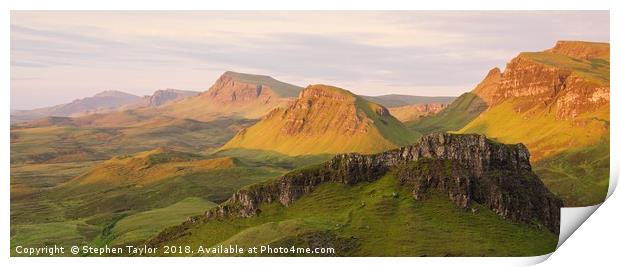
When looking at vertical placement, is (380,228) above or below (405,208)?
below

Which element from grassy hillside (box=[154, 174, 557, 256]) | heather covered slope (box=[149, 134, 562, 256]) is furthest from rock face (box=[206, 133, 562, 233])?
grassy hillside (box=[154, 174, 557, 256])

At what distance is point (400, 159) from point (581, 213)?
120ft

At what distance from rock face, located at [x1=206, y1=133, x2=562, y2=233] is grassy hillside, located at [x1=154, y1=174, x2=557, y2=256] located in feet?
6.86

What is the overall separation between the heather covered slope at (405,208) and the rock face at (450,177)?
19cm

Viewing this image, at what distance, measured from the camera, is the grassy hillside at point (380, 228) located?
130125 mm

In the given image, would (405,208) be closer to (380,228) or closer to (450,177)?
(380,228)

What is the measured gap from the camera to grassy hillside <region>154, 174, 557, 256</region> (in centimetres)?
13012

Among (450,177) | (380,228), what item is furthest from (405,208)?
(450,177)

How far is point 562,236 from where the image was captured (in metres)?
138

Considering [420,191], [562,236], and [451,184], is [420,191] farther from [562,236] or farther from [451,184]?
[562,236]

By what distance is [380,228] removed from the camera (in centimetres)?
13638

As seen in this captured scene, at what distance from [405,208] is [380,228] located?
7.81m

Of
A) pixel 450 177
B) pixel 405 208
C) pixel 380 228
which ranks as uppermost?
pixel 450 177

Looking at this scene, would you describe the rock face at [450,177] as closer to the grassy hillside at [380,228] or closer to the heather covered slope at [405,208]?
the heather covered slope at [405,208]
